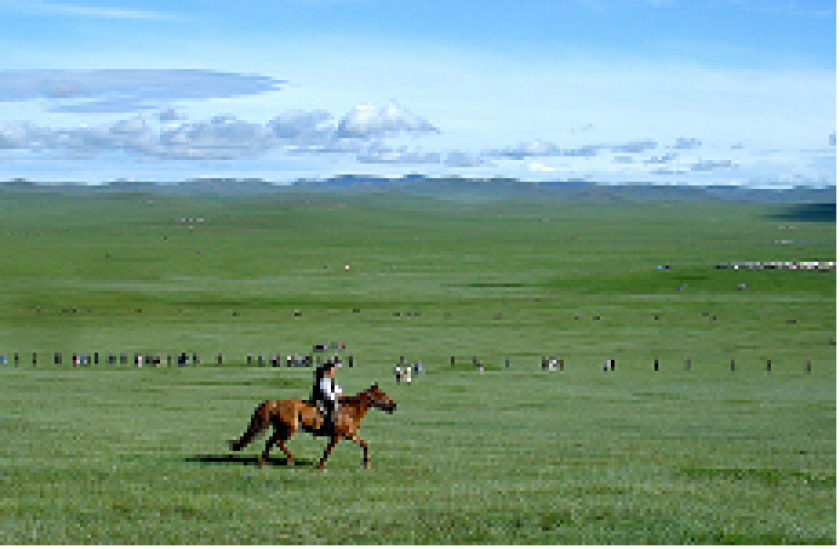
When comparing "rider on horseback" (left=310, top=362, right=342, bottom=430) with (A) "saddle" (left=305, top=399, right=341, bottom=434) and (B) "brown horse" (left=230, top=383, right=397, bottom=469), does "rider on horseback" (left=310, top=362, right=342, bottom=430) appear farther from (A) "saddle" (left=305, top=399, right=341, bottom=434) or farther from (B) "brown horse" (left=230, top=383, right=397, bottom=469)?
(B) "brown horse" (left=230, top=383, right=397, bottom=469)

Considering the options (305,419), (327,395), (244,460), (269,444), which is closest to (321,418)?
(305,419)

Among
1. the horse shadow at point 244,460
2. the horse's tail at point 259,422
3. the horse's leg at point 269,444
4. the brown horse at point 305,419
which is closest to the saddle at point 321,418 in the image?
the brown horse at point 305,419

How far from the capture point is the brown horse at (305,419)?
21.3 meters

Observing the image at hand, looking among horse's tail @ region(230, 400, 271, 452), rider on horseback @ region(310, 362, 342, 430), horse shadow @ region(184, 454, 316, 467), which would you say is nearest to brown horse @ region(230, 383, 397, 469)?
horse's tail @ region(230, 400, 271, 452)

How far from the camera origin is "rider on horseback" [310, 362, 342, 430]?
2148cm

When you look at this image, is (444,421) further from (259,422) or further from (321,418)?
(259,422)

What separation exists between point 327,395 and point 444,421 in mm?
18473

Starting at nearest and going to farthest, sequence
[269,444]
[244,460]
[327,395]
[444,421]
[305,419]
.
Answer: [305,419], [327,395], [269,444], [244,460], [444,421]

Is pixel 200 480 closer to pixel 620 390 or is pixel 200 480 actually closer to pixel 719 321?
pixel 620 390

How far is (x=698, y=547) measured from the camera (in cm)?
1548

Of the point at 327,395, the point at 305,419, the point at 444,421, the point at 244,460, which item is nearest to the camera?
the point at 305,419

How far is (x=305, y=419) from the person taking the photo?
2145cm

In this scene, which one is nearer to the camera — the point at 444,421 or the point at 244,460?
the point at 244,460

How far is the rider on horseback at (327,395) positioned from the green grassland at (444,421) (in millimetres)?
1057
